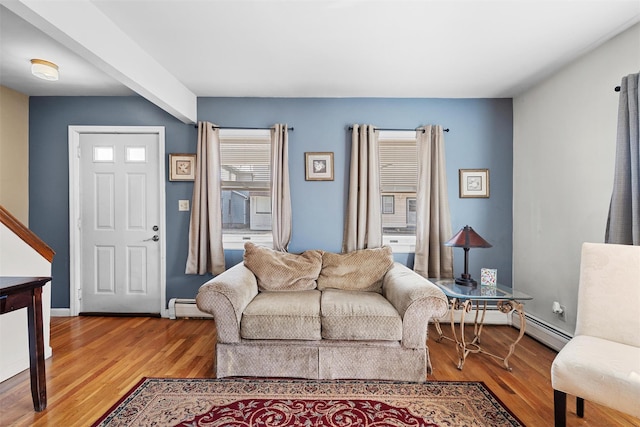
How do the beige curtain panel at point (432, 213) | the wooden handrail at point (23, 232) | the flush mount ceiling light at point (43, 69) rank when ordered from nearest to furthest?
1. the wooden handrail at point (23, 232)
2. the flush mount ceiling light at point (43, 69)
3. the beige curtain panel at point (432, 213)

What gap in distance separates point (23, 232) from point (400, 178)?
3300mm

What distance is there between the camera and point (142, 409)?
6.15 feet

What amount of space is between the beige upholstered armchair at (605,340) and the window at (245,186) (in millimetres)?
2616

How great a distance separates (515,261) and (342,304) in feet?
7.04

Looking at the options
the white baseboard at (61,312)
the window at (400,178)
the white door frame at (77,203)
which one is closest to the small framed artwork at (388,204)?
the window at (400,178)

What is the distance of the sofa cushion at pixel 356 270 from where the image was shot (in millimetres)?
2844

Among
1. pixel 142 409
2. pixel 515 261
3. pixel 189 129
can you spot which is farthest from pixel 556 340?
pixel 189 129

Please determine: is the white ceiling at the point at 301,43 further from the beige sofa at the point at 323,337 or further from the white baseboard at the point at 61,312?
the white baseboard at the point at 61,312

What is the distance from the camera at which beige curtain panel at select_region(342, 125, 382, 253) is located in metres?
3.23

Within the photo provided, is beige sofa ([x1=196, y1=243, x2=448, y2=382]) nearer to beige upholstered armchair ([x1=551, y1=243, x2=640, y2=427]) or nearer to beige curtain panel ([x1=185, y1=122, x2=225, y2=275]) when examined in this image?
beige upholstered armchair ([x1=551, y1=243, x2=640, y2=427])

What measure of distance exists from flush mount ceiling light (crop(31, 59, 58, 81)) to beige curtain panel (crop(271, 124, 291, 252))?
6.25 ft

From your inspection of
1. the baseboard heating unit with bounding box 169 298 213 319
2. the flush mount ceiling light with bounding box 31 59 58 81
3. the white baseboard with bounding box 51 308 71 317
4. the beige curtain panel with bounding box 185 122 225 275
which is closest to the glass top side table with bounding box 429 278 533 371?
the beige curtain panel with bounding box 185 122 225 275

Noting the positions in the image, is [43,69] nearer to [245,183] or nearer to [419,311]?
[245,183]

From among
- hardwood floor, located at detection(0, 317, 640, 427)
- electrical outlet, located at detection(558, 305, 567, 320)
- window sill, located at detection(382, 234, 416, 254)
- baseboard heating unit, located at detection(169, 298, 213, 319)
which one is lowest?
hardwood floor, located at detection(0, 317, 640, 427)
